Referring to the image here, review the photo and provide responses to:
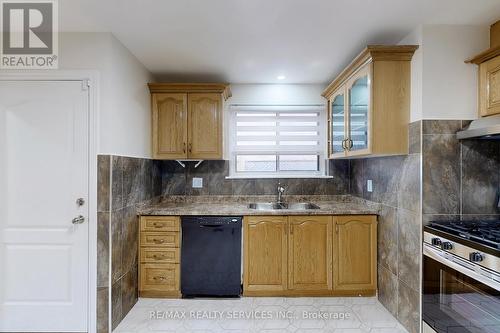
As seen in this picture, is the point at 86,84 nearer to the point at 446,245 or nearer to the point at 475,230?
the point at 446,245

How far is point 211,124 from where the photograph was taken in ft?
9.96

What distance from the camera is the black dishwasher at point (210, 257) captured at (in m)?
2.64

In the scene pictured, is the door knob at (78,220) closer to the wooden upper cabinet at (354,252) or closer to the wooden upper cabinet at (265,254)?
the wooden upper cabinet at (265,254)

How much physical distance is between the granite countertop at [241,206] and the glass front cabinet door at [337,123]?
591 mm

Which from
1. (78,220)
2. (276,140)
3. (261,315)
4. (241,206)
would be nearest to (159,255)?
(78,220)

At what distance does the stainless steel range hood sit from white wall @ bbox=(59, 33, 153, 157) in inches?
102

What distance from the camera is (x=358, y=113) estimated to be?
7.84 feet

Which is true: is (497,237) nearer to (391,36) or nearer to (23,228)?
(391,36)

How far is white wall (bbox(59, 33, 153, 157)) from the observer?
2064 millimetres

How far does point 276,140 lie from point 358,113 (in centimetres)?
124

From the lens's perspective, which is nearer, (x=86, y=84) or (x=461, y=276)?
(x=461, y=276)

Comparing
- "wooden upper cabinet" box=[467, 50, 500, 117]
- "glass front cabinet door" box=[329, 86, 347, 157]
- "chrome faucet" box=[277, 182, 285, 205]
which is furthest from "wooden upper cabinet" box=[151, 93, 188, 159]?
"wooden upper cabinet" box=[467, 50, 500, 117]

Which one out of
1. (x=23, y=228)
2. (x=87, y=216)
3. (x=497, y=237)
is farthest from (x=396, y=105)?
(x=23, y=228)

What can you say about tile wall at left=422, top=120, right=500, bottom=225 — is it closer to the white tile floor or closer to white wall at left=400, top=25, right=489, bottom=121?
white wall at left=400, top=25, right=489, bottom=121
